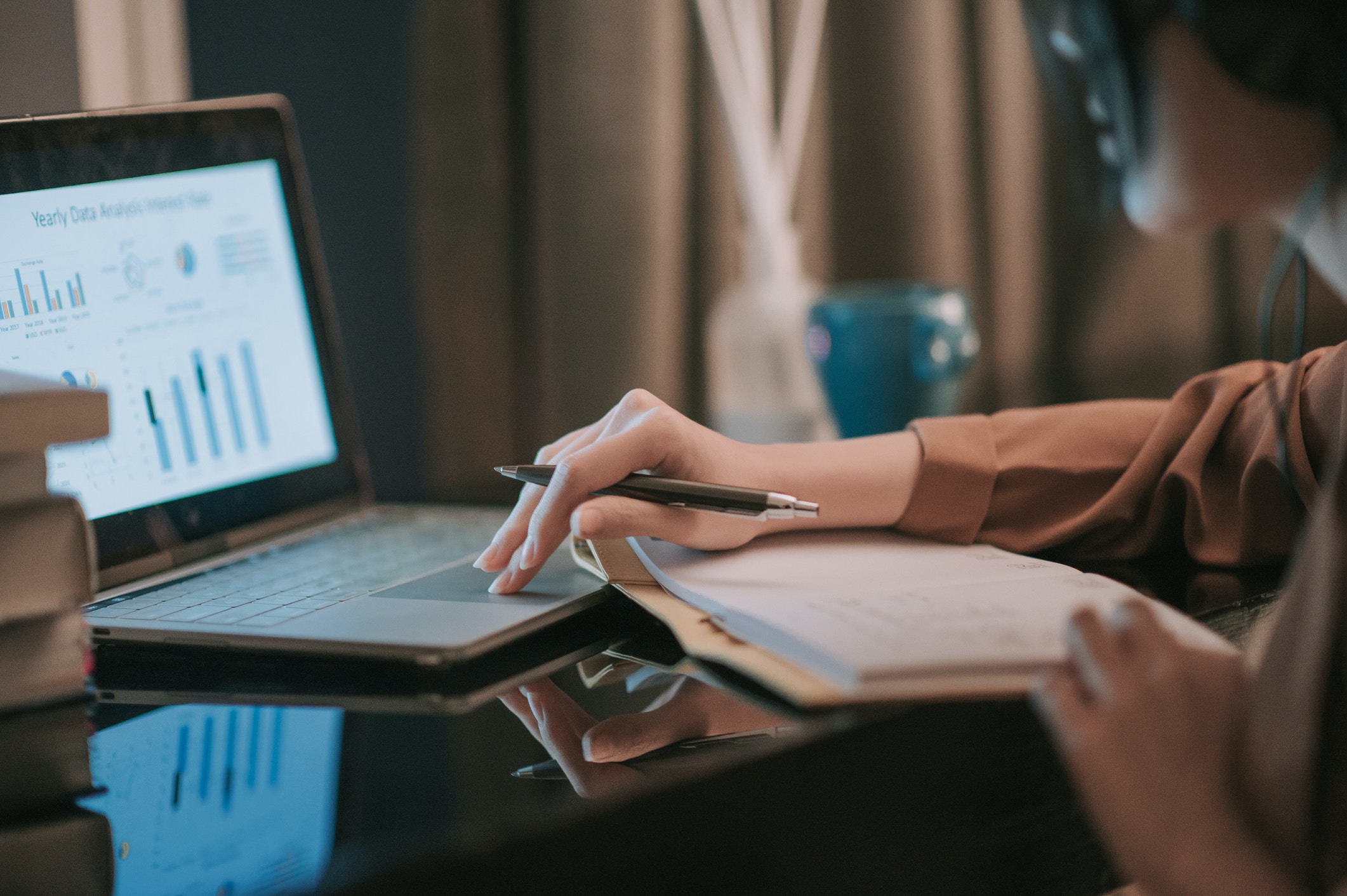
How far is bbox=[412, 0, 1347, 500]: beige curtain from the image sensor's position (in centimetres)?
135

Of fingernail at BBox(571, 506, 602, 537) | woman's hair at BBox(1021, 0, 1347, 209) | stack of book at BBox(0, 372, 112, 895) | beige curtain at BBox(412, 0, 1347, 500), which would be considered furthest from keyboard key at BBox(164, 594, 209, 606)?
beige curtain at BBox(412, 0, 1347, 500)

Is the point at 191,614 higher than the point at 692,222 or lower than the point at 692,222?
lower

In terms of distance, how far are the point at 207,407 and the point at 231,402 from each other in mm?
23

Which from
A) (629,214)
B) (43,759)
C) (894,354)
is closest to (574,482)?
(43,759)

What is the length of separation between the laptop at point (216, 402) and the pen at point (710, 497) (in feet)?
0.17

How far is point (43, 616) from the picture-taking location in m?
0.39

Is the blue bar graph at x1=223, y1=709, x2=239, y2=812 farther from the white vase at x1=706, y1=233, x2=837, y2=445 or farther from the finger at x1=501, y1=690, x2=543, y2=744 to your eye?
the white vase at x1=706, y1=233, x2=837, y2=445

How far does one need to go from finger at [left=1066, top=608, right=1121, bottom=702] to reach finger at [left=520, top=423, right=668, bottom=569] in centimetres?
23

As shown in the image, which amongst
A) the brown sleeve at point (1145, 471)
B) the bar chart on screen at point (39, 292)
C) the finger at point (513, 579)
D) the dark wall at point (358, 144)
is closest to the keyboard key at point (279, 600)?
the finger at point (513, 579)

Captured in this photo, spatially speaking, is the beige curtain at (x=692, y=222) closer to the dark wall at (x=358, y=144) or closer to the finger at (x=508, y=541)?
the dark wall at (x=358, y=144)

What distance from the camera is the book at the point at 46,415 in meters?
0.35

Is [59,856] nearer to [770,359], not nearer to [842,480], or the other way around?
[842,480]

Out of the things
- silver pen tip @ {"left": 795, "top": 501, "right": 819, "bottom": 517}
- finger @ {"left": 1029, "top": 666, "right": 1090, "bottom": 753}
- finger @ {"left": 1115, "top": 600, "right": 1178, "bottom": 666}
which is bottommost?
finger @ {"left": 1029, "top": 666, "right": 1090, "bottom": 753}

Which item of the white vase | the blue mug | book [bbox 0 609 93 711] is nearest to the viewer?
book [bbox 0 609 93 711]
